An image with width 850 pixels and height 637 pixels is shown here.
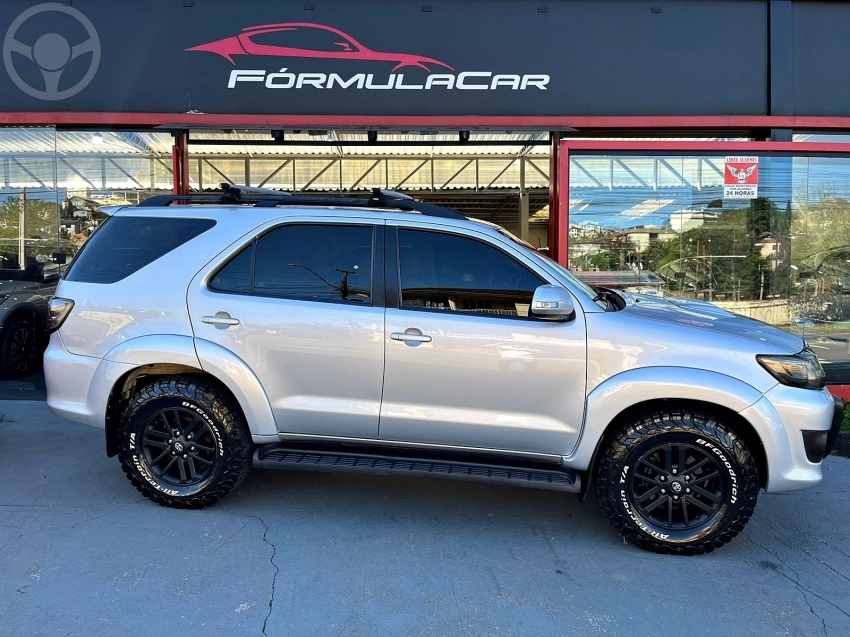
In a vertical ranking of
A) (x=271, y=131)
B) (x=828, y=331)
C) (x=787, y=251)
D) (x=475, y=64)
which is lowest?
(x=828, y=331)

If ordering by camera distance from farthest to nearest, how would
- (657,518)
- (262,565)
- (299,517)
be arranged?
(299,517), (657,518), (262,565)

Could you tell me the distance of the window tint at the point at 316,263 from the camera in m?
3.95

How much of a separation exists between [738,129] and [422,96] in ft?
13.2

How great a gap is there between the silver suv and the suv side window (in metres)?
0.01

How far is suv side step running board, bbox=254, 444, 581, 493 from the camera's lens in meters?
3.62

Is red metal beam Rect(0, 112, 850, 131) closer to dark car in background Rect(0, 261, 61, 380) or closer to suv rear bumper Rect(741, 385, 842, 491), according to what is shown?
dark car in background Rect(0, 261, 61, 380)

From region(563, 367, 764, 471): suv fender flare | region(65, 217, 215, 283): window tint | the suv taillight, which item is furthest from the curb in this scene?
the suv taillight

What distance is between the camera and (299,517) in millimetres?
4086

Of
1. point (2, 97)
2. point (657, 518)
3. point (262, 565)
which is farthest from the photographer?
point (2, 97)

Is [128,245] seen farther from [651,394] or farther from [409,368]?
[651,394]

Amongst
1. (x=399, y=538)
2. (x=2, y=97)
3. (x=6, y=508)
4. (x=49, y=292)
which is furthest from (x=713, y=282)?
(x=2, y=97)

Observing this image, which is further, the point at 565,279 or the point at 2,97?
the point at 2,97

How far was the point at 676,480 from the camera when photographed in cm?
357

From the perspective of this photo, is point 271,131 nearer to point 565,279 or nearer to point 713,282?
point 565,279
